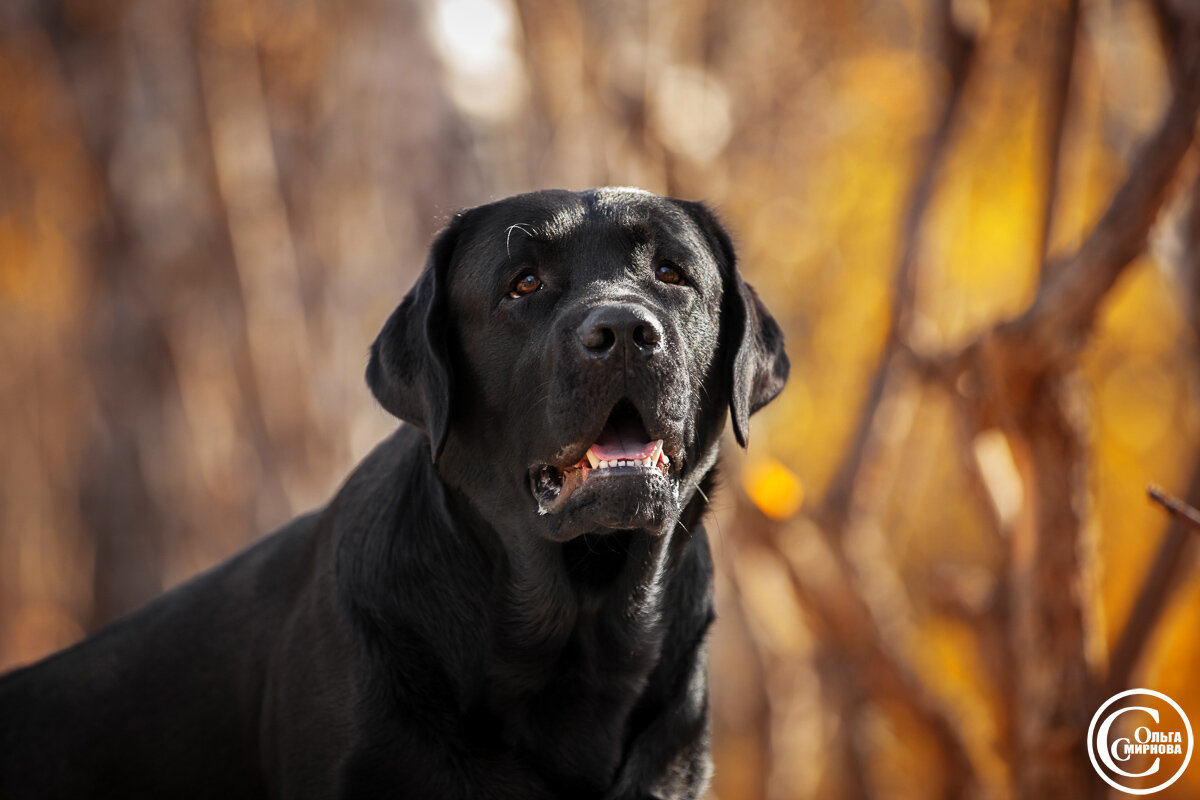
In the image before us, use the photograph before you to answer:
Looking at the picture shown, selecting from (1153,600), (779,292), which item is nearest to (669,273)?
(1153,600)

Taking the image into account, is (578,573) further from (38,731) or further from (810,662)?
(810,662)

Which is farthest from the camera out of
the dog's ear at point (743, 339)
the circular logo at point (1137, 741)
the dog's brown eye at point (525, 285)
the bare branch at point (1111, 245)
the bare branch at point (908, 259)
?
the bare branch at point (908, 259)

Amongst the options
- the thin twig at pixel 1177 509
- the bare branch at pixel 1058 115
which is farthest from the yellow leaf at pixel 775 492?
the thin twig at pixel 1177 509

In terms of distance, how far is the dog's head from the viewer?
2768 millimetres

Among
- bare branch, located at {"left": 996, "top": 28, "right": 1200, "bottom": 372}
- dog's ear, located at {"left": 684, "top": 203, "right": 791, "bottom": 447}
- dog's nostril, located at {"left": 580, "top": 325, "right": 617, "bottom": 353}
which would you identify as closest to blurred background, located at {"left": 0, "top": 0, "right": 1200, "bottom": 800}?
bare branch, located at {"left": 996, "top": 28, "right": 1200, "bottom": 372}

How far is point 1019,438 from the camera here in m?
4.46

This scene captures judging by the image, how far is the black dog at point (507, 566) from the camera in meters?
2.83

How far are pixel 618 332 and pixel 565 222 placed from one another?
1.74 ft

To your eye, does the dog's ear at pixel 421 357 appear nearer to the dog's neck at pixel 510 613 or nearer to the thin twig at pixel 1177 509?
the dog's neck at pixel 510 613

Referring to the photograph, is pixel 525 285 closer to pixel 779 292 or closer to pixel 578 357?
pixel 578 357

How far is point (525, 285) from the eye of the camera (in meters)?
3.07

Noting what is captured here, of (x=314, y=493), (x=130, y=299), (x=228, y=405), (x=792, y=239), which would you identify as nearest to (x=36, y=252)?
(x=228, y=405)

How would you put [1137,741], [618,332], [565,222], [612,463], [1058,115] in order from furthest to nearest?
1. [1058,115]
2. [1137,741]
3. [565,222]
4. [612,463]
5. [618,332]

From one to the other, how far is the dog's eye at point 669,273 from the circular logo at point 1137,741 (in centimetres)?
270
